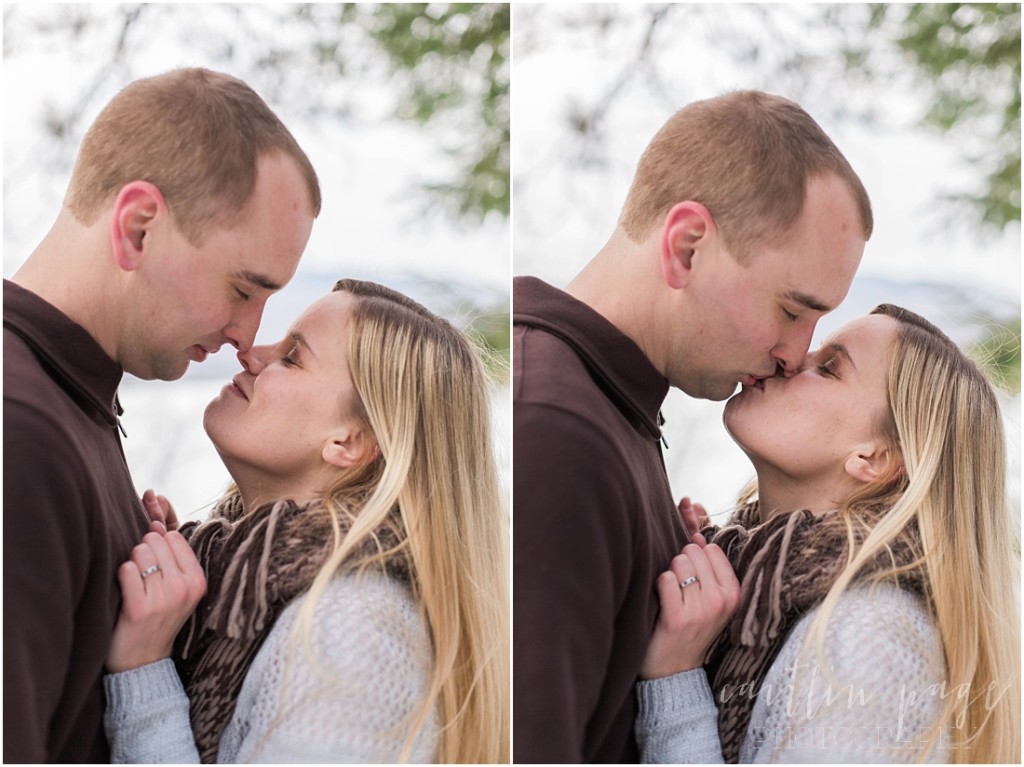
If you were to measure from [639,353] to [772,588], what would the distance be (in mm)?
537

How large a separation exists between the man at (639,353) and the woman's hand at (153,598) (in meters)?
0.65

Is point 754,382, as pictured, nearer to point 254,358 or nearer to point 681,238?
point 681,238

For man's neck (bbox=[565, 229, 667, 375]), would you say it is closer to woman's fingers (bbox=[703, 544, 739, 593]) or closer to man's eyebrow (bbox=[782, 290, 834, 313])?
man's eyebrow (bbox=[782, 290, 834, 313])

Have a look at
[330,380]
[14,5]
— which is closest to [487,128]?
[330,380]

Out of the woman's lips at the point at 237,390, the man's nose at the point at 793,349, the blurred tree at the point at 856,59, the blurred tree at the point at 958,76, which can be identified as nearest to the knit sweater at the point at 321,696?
the woman's lips at the point at 237,390

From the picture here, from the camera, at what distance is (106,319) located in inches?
96.9

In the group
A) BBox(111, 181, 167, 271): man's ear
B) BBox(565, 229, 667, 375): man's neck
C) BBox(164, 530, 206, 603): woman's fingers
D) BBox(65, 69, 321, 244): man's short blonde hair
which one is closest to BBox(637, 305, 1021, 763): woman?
BBox(565, 229, 667, 375): man's neck

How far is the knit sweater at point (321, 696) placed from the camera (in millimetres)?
2467

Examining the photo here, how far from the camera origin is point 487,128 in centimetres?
263

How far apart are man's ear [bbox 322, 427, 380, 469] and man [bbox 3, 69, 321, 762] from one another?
11.0 inches

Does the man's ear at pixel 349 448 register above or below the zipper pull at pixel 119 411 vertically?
below

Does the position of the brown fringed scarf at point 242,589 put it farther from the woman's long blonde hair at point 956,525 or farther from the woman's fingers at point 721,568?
the woman's long blonde hair at point 956,525

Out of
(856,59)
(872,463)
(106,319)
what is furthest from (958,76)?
(106,319)

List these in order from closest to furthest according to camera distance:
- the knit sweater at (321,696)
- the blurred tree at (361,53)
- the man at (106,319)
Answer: the man at (106,319), the knit sweater at (321,696), the blurred tree at (361,53)
